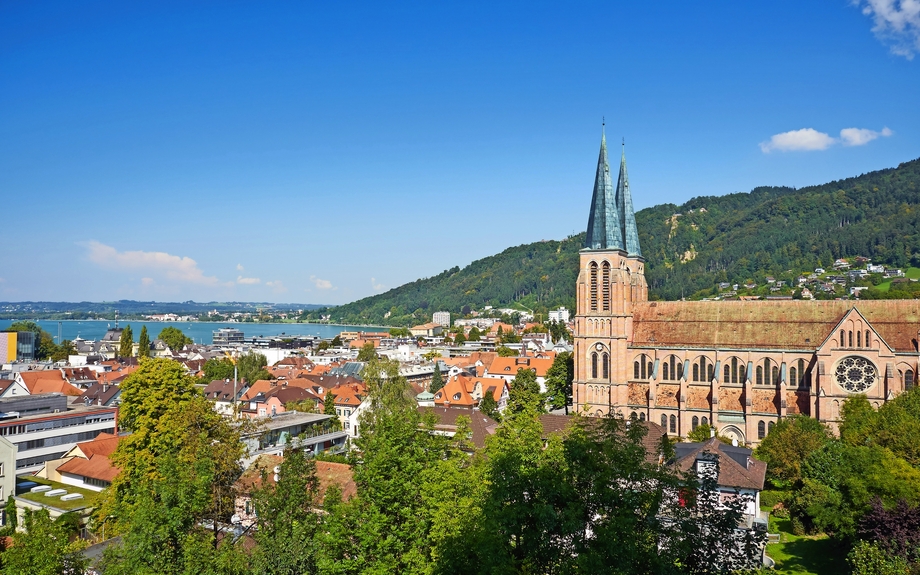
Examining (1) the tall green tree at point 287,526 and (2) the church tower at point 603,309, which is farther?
(2) the church tower at point 603,309

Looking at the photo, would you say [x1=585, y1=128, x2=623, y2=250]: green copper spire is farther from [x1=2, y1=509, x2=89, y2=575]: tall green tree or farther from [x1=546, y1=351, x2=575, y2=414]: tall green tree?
[x1=2, y1=509, x2=89, y2=575]: tall green tree

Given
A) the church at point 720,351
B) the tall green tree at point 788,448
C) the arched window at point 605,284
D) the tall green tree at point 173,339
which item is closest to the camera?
the tall green tree at point 788,448

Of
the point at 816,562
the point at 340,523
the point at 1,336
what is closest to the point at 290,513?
the point at 340,523

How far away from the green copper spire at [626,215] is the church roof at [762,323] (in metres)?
5.56

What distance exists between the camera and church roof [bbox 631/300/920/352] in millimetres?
52344

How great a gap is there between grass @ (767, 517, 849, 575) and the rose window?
1908 cm

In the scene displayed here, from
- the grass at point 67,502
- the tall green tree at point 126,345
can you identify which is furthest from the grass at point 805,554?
the tall green tree at point 126,345

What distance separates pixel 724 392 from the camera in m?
56.4

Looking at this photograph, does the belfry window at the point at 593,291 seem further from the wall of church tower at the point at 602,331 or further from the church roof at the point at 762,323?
the church roof at the point at 762,323

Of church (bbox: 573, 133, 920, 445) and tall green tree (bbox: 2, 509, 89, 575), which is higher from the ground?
church (bbox: 573, 133, 920, 445)

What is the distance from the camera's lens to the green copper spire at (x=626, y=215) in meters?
63.6

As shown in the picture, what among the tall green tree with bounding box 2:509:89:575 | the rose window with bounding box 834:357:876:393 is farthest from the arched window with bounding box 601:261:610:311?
the tall green tree with bounding box 2:509:89:575

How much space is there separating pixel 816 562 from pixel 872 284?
157 meters

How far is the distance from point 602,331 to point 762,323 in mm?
12967
